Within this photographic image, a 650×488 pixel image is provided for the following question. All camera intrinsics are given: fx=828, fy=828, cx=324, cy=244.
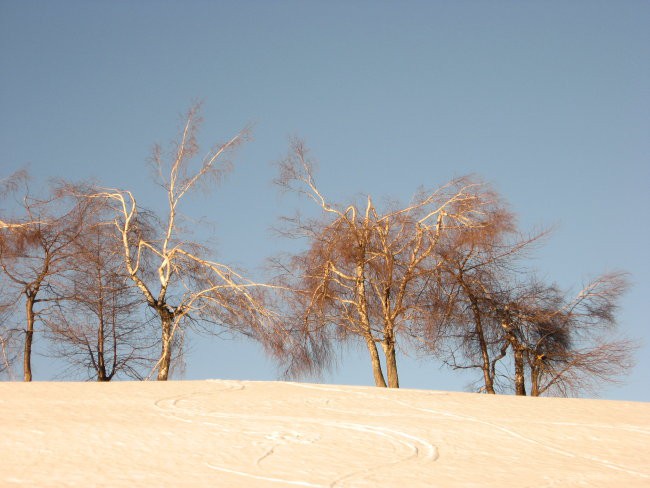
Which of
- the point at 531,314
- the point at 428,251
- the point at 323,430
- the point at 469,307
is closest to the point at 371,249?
the point at 428,251

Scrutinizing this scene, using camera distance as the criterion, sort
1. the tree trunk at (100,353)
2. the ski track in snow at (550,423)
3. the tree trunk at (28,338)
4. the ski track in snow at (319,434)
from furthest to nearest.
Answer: the tree trunk at (100,353)
the tree trunk at (28,338)
the ski track in snow at (550,423)
the ski track in snow at (319,434)

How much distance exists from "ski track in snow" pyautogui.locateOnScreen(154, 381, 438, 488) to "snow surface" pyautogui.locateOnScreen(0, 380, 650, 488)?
0.08 feet

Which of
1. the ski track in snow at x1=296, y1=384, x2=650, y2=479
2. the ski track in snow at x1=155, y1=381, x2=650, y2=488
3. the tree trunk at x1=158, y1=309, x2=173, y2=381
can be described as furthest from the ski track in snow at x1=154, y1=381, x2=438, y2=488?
the tree trunk at x1=158, y1=309, x2=173, y2=381

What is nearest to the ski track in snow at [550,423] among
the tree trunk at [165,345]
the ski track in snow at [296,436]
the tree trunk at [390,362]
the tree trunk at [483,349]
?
the ski track in snow at [296,436]

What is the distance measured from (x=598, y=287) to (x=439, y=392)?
8.41 m

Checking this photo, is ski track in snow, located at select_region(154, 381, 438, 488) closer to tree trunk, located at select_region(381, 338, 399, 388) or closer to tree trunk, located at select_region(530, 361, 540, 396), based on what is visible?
tree trunk, located at select_region(381, 338, 399, 388)

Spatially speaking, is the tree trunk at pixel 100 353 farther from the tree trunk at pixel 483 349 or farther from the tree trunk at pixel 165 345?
the tree trunk at pixel 483 349

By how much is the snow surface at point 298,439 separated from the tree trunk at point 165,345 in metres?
4.37

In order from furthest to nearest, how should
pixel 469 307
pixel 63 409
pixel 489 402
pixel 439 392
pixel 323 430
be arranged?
pixel 469 307 < pixel 439 392 < pixel 489 402 < pixel 63 409 < pixel 323 430

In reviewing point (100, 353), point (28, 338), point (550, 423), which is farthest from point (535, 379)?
point (28, 338)

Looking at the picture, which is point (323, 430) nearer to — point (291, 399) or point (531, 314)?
point (291, 399)

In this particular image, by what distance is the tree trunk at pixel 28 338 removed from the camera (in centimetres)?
1934

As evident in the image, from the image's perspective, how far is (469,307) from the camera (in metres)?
22.0

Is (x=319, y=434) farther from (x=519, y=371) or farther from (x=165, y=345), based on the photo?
(x=519, y=371)
